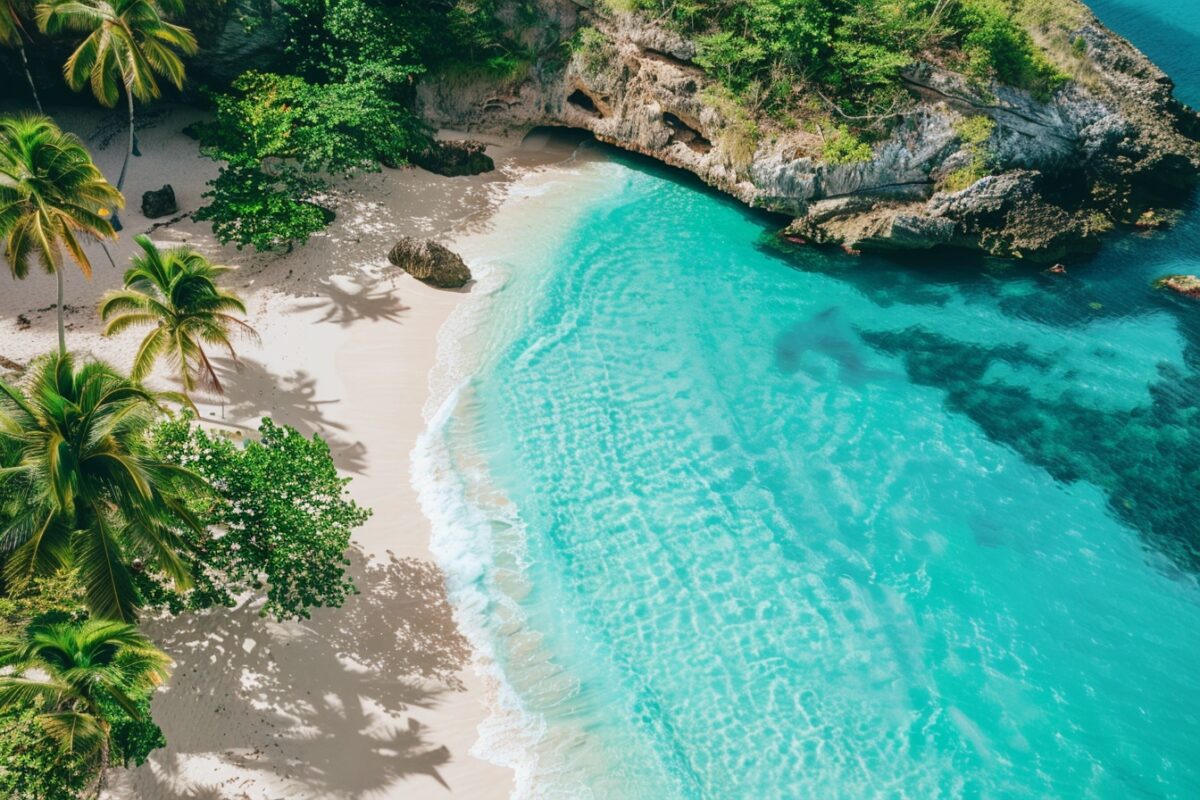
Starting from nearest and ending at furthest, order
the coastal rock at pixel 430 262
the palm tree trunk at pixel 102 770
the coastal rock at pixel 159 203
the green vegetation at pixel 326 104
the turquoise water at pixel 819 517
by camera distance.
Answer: the palm tree trunk at pixel 102 770, the turquoise water at pixel 819 517, the green vegetation at pixel 326 104, the coastal rock at pixel 430 262, the coastal rock at pixel 159 203

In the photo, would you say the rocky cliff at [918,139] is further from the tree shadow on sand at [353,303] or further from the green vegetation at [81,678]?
the green vegetation at [81,678]

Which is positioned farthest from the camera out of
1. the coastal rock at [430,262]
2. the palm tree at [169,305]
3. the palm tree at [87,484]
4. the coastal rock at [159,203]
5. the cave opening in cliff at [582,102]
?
the cave opening in cliff at [582,102]

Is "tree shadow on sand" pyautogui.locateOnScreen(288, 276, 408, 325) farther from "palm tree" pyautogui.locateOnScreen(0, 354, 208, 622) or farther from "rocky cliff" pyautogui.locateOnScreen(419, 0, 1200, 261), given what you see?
"rocky cliff" pyautogui.locateOnScreen(419, 0, 1200, 261)

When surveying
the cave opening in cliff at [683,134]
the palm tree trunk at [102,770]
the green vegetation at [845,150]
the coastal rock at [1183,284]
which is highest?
the green vegetation at [845,150]

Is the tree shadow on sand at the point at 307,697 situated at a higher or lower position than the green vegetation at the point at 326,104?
lower

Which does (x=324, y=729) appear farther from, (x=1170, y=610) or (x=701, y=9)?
(x=701, y=9)

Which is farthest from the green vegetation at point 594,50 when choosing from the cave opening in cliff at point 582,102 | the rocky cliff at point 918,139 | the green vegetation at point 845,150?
the green vegetation at point 845,150

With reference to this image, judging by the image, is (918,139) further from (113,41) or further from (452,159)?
(113,41)
